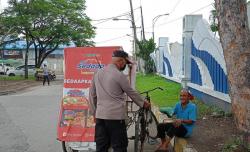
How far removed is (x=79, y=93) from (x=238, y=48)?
2.93 m

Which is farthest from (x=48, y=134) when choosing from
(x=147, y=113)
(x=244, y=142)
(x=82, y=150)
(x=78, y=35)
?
(x=78, y=35)

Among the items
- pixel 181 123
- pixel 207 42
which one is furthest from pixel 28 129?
pixel 207 42

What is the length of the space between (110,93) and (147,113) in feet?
4.17

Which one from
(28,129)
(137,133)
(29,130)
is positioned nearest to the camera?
(137,133)

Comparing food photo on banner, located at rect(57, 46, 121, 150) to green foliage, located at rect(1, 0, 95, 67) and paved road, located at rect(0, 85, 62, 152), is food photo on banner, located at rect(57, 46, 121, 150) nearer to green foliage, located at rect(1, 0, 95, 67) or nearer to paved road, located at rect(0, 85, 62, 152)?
paved road, located at rect(0, 85, 62, 152)

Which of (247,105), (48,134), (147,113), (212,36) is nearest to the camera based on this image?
(247,105)

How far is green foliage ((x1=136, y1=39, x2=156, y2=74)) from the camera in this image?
39.8 meters

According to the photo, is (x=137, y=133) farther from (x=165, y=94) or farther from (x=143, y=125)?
(x=165, y=94)

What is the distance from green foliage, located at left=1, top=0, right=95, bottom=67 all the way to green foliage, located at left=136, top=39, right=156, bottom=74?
771 centimetres

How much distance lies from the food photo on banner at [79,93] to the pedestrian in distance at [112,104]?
1439 millimetres

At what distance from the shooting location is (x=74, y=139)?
752cm

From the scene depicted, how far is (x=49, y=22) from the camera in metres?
43.5

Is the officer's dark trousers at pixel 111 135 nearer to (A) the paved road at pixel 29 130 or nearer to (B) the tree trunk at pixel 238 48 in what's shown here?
(B) the tree trunk at pixel 238 48

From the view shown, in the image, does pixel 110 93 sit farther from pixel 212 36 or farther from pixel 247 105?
pixel 212 36
